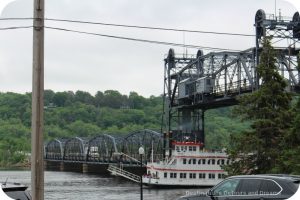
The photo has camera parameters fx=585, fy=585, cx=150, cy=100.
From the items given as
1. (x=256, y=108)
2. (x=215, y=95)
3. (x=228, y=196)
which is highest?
(x=215, y=95)

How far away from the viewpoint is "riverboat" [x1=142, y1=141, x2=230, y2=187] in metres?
62.8

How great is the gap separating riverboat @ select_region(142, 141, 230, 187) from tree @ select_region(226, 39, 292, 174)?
33.8m

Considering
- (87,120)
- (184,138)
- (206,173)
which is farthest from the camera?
(87,120)

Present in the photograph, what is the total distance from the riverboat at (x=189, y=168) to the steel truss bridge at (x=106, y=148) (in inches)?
677

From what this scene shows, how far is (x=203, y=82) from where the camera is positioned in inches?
2783

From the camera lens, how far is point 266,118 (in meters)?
27.7

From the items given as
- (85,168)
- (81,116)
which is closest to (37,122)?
(85,168)

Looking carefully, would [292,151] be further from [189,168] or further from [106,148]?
[106,148]

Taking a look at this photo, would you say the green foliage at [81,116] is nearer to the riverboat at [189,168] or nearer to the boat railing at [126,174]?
the boat railing at [126,174]

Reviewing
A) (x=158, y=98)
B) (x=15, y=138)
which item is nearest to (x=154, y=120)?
(x=158, y=98)

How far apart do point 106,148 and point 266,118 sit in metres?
85.3

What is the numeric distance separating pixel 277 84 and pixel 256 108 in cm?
164

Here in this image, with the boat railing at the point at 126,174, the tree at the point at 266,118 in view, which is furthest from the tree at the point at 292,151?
the boat railing at the point at 126,174

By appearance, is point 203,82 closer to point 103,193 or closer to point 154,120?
point 103,193
